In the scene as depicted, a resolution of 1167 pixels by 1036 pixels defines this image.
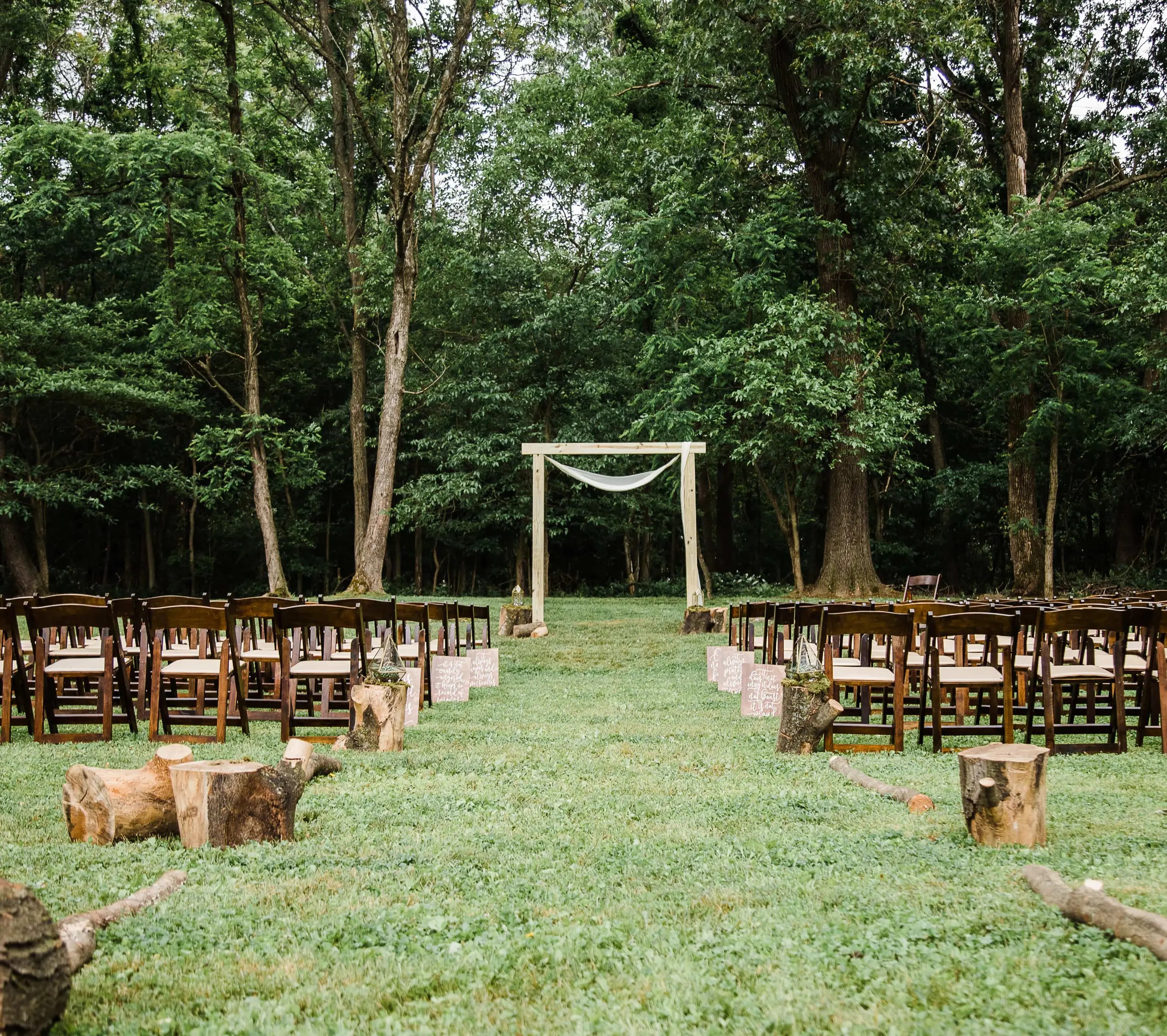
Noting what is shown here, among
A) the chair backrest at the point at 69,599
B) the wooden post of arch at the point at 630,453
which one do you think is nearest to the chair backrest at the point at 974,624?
the chair backrest at the point at 69,599

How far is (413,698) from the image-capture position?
7645 mm

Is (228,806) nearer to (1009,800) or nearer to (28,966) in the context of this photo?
(28,966)

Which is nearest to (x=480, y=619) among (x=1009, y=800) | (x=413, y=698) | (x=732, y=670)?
(x=732, y=670)

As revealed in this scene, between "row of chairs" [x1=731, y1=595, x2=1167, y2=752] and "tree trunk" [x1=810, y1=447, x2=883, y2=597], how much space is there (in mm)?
10679

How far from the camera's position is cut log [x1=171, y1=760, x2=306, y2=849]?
414cm

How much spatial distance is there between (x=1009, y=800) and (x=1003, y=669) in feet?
10.7

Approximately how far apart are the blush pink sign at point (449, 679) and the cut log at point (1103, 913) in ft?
20.4

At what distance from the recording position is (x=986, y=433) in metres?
26.7

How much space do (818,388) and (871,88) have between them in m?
5.57

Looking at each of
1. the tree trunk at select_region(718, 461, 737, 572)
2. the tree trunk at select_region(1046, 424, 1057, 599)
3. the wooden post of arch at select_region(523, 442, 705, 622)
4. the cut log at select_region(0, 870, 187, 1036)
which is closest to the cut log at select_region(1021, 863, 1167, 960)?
the cut log at select_region(0, 870, 187, 1036)

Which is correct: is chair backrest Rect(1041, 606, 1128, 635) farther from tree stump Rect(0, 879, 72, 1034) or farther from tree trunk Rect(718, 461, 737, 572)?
tree trunk Rect(718, 461, 737, 572)

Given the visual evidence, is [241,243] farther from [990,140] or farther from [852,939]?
[852,939]

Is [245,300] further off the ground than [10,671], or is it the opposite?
[245,300]

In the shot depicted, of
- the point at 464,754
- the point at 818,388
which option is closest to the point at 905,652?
the point at 464,754
